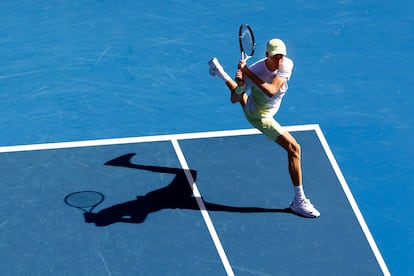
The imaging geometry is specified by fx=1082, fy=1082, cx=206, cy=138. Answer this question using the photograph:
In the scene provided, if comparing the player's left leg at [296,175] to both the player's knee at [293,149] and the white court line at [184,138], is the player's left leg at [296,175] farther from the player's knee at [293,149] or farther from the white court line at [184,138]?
the white court line at [184,138]

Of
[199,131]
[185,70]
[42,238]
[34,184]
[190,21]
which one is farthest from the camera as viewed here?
[190,21]

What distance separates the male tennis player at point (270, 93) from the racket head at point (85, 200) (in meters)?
2.15

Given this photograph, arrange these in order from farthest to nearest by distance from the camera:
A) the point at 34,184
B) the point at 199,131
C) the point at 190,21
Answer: the point at 190,21 → the point at 199,131 → the point at 34,184

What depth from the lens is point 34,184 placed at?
13734 mm

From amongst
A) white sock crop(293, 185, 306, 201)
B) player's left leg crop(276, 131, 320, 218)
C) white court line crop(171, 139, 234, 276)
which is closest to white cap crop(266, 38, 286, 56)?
player's left leg crop(276, 131, 320, 218)

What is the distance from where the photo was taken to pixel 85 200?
44.3 ft

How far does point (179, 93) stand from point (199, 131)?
95cm

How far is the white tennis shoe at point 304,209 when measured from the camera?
13.2 metres

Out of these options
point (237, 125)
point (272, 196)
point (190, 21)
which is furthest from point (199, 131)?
point (190, 21)

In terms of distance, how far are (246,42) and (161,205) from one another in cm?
229

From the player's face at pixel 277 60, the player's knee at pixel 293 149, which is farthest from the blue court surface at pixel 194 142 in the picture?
the player's face at pixel 277 60

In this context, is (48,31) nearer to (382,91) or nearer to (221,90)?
(221,90)

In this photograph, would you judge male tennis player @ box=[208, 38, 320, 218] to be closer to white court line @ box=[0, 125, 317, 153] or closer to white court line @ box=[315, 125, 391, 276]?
white court line @ box=[315, 125, 391, 276]

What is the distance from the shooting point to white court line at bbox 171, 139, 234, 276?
12.6m
